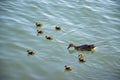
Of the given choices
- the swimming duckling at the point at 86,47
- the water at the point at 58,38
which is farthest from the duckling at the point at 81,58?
the swimming duckling at the point at 86,47

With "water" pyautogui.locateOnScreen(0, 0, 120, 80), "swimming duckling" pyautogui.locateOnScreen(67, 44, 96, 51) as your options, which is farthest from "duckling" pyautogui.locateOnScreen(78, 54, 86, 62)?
"swimming duckling" pyautogui.locateOnScreen(67, 44, 96, 51)

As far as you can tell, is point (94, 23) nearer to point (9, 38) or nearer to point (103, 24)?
point (103, 24)

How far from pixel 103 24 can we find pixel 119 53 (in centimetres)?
300

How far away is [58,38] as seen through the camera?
44.5 feet

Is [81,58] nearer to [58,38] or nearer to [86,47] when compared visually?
[86,47]

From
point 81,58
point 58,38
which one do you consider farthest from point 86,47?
point 58,38

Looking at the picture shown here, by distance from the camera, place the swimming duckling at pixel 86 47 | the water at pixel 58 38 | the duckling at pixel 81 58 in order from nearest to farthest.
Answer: the water at pixel 58 38 → the duckling at pixel 81 58 → the swimming duckling at pixel 86 47

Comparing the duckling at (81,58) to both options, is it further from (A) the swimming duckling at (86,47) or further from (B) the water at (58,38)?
(A) the swimming duckling at (86,47)

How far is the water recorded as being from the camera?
11.2 meters

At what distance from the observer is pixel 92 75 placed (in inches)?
441

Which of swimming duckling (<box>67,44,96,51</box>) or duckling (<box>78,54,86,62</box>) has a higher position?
swimming duckling (<box>67,44,96,51</box>)

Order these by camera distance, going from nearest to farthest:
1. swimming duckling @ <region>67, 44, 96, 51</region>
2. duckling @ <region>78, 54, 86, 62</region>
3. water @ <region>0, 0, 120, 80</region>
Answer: water @ <region>0, 0, 120, 80</region>, duckling @ <region>78, 54, 86, 62</region>, swimming duckling @ <region>67, 44, 96, 51</region>

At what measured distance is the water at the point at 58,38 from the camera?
36.8 feet

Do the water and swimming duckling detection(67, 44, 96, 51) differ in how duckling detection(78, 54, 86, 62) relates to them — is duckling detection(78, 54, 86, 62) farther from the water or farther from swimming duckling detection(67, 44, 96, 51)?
swimming duckling detection(67, 44, 96, 51)
